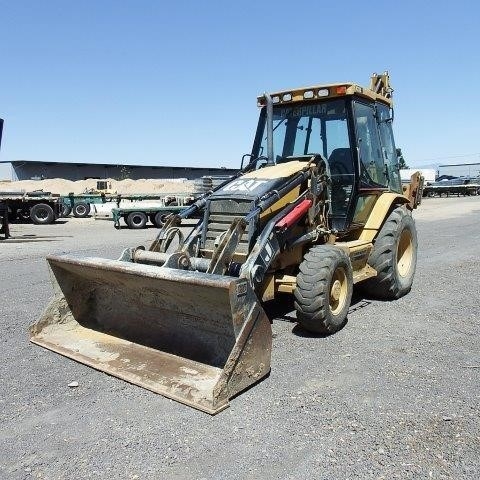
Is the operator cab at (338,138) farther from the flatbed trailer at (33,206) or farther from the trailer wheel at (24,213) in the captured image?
the trailer wheel at (24,213)

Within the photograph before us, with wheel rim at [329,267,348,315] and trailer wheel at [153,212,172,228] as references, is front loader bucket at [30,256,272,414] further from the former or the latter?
trailer wheel at [153,212,172,228]

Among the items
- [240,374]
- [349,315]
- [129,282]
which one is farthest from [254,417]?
[349,315]

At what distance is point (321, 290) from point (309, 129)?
251 cm

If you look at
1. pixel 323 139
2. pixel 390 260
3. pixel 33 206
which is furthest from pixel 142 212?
pixel 390 260

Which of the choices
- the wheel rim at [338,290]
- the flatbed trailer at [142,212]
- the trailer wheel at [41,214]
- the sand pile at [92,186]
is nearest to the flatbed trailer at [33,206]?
the trailer wheel at [41,214]

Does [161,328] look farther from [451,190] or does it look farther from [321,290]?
[451,190]

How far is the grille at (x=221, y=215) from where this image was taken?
218 inches

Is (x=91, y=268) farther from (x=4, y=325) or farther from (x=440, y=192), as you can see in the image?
(x=440, y=192)

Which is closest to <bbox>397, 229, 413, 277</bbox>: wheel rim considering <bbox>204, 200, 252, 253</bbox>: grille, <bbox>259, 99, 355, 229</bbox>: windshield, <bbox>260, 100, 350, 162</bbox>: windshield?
<bbox>259, 99, 355, 229</bbox>: windshield

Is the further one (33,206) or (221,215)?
(33,206)

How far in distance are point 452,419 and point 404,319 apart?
2.54 meters

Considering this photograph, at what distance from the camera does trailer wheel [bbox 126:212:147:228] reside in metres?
21.7

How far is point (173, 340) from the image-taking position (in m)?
4.84

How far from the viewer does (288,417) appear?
371 cm
